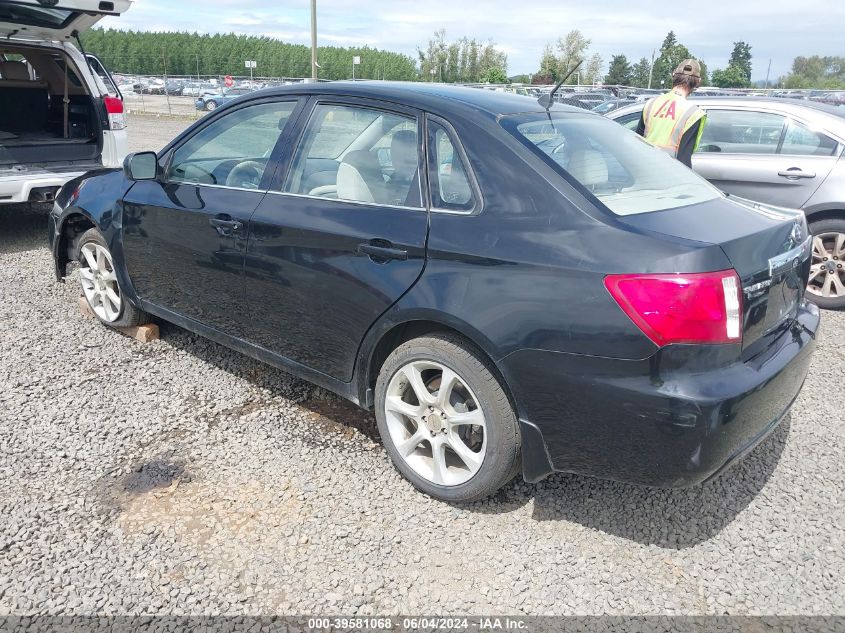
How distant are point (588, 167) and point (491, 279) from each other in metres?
0.70

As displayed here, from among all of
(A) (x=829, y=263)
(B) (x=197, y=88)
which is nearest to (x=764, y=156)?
(A) (x=829, y=263)

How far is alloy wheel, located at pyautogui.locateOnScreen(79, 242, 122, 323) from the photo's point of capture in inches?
176

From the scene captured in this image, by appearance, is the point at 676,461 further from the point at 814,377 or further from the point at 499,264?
the point at 814,377

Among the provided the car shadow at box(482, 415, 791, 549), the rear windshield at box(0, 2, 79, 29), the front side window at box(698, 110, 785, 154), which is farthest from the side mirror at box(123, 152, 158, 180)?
the front side window at box(698, 110, 785, 154)

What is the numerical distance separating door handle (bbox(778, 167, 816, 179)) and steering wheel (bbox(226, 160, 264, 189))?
4470 mm

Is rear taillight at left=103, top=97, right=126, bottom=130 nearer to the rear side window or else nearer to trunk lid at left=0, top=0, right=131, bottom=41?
trunk lid at left=0, top=0, right=131, bottom=41

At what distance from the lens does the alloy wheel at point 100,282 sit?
4.48 meters

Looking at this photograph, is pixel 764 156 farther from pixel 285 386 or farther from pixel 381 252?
pixel 285 386

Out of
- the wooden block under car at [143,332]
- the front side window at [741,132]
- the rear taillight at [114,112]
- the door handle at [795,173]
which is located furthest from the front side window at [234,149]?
the door handle at [795,173]

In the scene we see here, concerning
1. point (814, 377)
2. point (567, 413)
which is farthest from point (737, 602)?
point (814, 377)

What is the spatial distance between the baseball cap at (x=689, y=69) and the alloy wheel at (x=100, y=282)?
14.5ft

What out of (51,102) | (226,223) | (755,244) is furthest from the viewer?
(51,102)

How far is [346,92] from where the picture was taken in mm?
3195

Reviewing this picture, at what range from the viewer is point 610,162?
2953 millimetres
